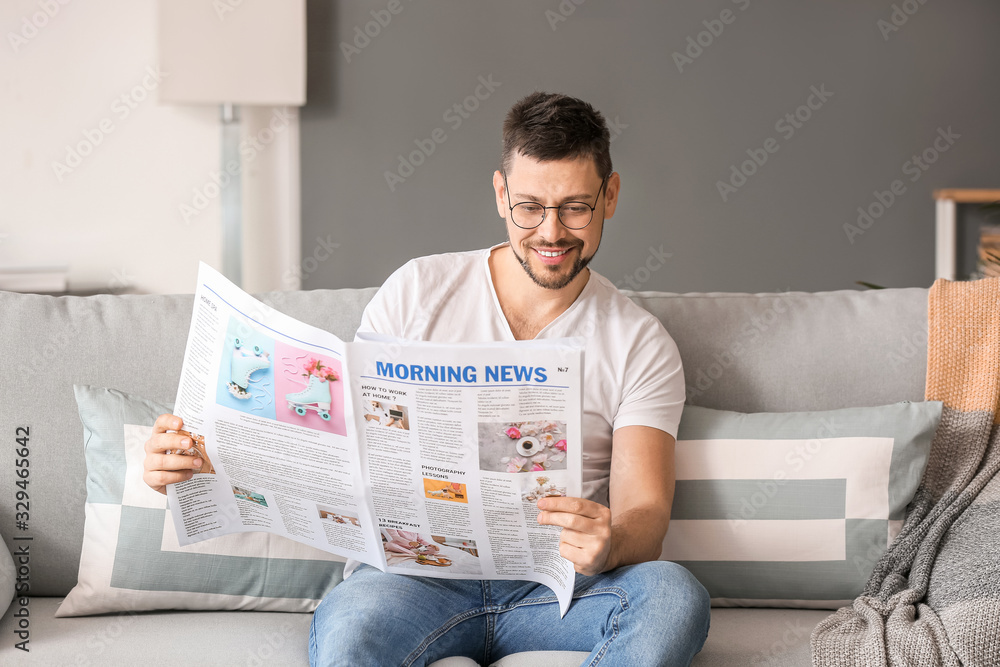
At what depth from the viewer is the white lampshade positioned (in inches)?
111

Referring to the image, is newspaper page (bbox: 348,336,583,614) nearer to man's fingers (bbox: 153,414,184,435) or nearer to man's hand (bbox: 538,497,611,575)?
man's hand (bbox: 538,497,611,575)

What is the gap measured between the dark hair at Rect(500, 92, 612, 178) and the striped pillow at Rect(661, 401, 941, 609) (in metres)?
0.51

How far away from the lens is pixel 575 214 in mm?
1358

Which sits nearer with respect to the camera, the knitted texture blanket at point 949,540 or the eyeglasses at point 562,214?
the knitted texture blanket at point 949,540

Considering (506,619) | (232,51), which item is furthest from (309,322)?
(232,51)

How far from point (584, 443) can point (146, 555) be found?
0.71 m

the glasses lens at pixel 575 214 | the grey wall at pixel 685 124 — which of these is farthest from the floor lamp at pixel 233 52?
the glasses lens at pixel 575 214

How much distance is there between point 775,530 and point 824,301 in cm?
47

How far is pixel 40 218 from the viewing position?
117 inches

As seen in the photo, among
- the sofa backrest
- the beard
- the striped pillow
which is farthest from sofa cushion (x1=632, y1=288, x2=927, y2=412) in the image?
the beard

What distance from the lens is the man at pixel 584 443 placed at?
1096mm

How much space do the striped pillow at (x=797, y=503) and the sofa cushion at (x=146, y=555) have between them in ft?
2.00

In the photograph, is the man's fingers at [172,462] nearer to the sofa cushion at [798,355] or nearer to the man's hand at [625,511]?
the man's hand at [625,511]

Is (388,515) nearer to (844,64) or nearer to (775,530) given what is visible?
(775,530)
